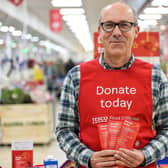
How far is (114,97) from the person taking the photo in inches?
73.6

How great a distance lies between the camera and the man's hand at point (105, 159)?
66.6 inches

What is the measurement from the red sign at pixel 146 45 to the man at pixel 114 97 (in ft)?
4.57

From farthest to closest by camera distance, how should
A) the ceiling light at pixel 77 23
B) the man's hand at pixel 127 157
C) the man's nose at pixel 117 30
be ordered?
the ceiling light at pixel 77 23 → the man's nose at pixel 117 30 → the man's hand at pixel 127 157

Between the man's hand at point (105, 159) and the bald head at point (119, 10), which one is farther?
the bald head at point (119, 10)

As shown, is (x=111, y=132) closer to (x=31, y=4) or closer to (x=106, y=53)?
(x=106, y=53)

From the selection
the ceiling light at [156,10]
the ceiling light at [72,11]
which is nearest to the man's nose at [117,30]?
the ceiling light at [156,10]

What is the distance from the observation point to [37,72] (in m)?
13.4

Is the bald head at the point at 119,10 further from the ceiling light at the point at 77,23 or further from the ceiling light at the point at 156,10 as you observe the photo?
the ceiling light at the point at 77,23

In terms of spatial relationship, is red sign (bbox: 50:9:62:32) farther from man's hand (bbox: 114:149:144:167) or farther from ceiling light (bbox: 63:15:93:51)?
man's hand (bbox: 114:149:144:167)

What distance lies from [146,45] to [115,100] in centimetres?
159

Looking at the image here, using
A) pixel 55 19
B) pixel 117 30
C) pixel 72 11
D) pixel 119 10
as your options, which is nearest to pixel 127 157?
pixel 117 30

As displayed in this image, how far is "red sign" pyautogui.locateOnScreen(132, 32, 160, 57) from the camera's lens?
3334 mm

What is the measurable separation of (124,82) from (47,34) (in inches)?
837

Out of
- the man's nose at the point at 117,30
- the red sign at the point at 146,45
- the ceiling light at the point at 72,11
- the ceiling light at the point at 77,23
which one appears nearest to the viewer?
the man's nose at the point at 117,30
